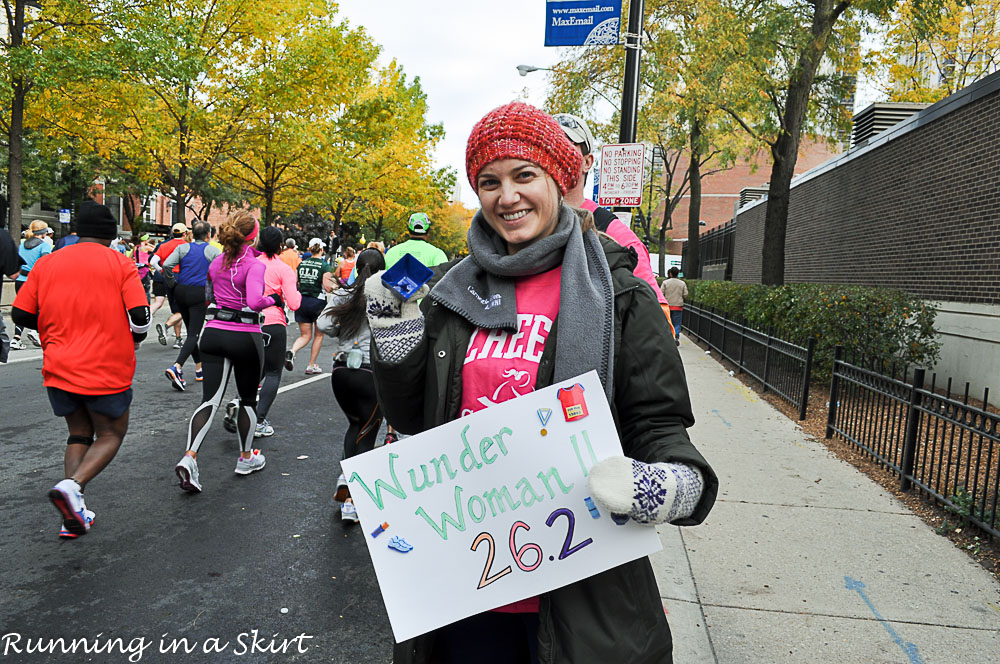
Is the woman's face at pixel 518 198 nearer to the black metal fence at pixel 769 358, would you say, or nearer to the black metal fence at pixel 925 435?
the black metal fence at pixel 925 435

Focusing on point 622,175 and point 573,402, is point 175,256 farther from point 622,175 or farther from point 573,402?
point 573,402

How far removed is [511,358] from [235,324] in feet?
13.6

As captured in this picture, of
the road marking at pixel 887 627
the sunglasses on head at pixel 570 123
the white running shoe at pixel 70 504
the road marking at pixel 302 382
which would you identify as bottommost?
the road marking at pixel 302 382

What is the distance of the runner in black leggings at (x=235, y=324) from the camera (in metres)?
5.35

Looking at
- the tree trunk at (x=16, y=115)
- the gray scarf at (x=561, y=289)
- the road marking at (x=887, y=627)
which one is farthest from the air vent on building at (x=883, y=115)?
the tree trunk at (x=16, y=115)

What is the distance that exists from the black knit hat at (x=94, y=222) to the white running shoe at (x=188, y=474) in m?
1.64

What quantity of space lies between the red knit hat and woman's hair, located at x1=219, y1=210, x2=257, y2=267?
13.1 feet

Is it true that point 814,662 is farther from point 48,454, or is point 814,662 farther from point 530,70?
point 530,70

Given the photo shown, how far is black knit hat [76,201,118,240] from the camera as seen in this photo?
439 cm

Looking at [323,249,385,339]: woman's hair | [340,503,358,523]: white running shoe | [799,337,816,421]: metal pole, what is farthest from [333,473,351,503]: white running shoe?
[799,337,816,421]: metal pole

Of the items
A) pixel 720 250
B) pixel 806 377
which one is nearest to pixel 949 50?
pixel 720 250

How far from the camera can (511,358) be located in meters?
1.79

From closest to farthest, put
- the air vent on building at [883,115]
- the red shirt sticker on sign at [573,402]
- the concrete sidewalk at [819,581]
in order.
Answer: the red shirt sticker on sign at [573,402], the concrete sidewalk at [819,581], the air vent on building at [883,115]

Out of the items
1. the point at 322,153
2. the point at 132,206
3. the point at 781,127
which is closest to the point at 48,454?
the point at 781,127
